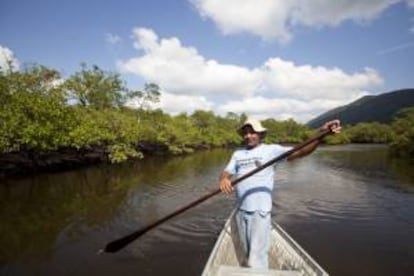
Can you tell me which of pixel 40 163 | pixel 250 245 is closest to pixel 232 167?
pixel 250 245

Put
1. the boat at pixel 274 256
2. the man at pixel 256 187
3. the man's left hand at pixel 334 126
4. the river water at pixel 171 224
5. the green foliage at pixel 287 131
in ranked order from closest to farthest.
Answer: the man's left hand at pixel 334 126 < the man at pixel 256 187 < the boat at pixel 274 256 < the river water at pixel 171 224 < the green foliage at pixel 287 131

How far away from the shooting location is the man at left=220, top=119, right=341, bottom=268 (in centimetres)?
524

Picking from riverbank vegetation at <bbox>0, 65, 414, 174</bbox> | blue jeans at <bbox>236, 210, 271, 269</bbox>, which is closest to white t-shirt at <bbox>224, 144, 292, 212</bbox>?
blue jeans at <bbox>236, 210, 271, 269</bbox>

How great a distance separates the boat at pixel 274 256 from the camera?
5.99 m

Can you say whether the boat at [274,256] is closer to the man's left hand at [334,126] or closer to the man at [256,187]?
the man at [256,187]

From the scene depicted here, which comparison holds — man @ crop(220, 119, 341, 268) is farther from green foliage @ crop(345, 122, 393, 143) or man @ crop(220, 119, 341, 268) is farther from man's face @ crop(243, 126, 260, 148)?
green foliage @ crop(345, 122, 393, 143)

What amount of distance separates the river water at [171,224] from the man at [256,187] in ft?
14.4

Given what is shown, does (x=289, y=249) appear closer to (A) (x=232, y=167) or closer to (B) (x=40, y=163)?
(A) (x=232, y=167)

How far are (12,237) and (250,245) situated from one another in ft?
34.9

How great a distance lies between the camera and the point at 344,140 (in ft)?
359

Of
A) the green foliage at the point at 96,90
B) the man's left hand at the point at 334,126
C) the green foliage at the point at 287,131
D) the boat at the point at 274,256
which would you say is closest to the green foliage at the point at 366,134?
the green foliage at the point at 287,131

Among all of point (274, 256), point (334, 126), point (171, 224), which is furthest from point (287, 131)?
point (334, 126)

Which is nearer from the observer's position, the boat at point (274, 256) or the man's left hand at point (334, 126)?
the man's left hand at point (334, 126)

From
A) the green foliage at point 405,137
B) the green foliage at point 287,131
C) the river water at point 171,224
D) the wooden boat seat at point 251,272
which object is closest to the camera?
the wooden boat seat at point 251,272
